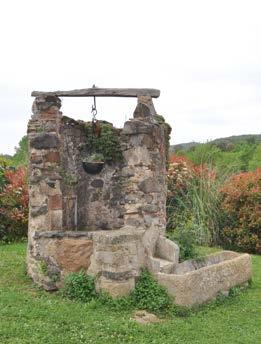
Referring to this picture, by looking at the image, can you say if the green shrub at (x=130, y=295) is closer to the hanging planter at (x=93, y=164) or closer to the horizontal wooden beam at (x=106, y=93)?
the hanging planter at (x=93, y=164)

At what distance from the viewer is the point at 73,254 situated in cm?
728

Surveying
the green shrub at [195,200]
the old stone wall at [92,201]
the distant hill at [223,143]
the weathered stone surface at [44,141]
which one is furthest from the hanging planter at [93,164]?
the distant hill at [223,143]

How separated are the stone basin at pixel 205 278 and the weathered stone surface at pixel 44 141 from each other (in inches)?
96.2

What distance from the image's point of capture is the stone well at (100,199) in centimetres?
697

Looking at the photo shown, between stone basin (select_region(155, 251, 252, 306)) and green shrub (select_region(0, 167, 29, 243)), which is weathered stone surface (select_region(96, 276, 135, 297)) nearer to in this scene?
stone basin (select_region(155, 251, 252, 306))

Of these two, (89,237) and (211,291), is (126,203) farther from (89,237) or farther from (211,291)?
(211,291)

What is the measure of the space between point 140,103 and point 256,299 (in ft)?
11.0

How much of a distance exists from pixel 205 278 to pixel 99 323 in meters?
1.89

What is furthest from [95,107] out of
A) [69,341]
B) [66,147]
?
[69,341]

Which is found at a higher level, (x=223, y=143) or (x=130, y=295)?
(x=223, y=143)

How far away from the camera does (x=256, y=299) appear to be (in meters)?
7.84

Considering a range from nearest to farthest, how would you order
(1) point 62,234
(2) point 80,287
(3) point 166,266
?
(2) point 80,287, (1) point 62,234, (3) point 166,266

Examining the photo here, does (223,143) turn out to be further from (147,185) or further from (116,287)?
(116,287)

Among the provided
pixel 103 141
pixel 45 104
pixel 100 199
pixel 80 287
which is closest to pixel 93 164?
pixel 103 141
